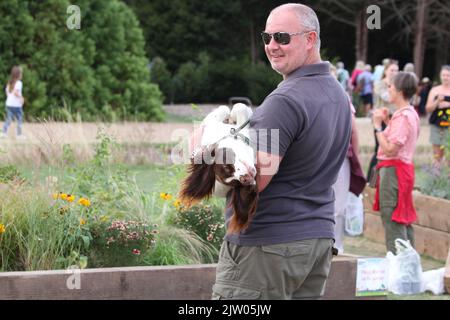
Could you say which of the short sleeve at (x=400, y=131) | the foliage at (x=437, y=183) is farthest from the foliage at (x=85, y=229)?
the foliage at (x=437, y=183)

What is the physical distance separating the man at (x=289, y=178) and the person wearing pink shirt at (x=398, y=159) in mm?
3809

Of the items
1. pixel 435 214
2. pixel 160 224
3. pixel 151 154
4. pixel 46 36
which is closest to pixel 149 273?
pixel 160 224

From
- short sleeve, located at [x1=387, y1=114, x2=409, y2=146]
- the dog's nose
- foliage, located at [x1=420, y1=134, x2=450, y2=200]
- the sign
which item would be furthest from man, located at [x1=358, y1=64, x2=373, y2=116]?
the dog's nose

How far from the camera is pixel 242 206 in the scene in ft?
11.6

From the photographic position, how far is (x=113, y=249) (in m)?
6.25

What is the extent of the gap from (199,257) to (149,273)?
74 centimetres

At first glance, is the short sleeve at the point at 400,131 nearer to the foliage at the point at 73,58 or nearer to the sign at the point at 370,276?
the sign at the point at 370,276

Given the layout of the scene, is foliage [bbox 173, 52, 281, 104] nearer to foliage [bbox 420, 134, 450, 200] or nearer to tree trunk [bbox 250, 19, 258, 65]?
tree trunk [bbox 250, 19, 258, 65]

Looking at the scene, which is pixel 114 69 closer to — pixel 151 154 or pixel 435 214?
pixel 151 154

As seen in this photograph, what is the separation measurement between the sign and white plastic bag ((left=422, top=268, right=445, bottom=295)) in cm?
84

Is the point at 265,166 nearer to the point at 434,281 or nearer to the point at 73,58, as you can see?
the point at 434,281

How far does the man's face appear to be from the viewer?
146 inches

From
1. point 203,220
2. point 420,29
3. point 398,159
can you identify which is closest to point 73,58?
point 398,159

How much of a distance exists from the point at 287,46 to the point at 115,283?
2666mm
